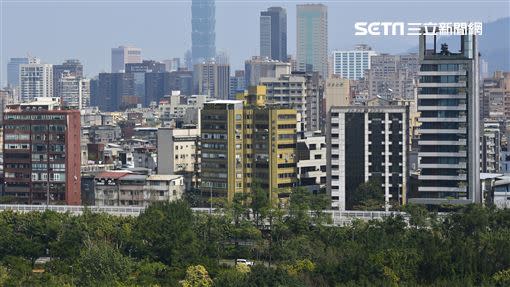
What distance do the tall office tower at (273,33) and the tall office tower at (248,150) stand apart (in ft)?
344

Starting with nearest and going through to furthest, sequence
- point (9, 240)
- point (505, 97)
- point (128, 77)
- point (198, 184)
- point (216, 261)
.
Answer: point (216, 261)
point (9, 240)
point (198, 184)
point (505, 97)
point (128, 77)

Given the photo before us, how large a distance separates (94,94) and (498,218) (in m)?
110

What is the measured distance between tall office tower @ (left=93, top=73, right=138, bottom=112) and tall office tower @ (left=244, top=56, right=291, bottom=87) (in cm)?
1177

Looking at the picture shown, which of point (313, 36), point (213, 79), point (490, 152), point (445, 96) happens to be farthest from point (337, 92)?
point (313, 36)

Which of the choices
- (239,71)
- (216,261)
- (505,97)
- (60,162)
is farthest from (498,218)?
(239,71)

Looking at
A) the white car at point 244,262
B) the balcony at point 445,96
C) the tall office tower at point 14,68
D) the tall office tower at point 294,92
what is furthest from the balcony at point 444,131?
the tall office tower at point 14,68

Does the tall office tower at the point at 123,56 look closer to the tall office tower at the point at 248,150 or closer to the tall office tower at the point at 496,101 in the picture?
the tall office tower at the point at 496,101

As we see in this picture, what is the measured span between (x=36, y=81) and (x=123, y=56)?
5452 centimetres

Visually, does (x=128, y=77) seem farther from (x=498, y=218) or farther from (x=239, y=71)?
Answer: (x=498, y=218)

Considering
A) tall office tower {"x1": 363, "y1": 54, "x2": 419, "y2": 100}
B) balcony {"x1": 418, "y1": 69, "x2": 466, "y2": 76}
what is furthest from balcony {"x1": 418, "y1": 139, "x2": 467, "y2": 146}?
tall office tower {"x1": 363, "y1": 54, "x2": 419, "y2": 100}

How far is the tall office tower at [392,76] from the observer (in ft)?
397

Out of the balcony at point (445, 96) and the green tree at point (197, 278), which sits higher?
the balcony at point (445, 96)

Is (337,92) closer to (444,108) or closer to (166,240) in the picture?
(444,108)

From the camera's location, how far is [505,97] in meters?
108
